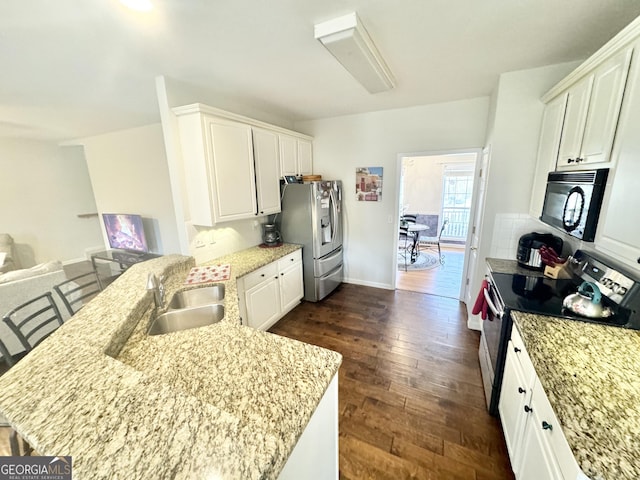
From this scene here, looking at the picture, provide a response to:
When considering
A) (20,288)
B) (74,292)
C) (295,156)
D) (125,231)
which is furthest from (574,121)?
(125,231)

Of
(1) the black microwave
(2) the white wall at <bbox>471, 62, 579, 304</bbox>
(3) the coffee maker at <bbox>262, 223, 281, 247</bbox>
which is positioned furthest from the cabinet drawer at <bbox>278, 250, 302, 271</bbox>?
(1) the black microwave

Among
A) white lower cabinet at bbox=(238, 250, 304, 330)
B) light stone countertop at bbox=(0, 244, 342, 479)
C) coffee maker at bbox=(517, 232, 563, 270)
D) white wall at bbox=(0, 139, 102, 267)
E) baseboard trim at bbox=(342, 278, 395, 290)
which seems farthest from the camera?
white wall at bbox=(0, 139, 102, 267)

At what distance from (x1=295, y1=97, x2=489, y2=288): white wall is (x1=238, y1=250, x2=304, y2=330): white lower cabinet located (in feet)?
3.77

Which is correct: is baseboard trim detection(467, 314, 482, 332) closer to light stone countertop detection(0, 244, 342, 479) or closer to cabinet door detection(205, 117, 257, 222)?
light stone countertop detection(0, 244, 342, 479)

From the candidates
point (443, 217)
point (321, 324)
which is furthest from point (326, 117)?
point (443, 217)

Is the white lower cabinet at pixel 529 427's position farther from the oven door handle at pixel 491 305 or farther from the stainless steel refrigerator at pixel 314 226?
the stainless steel refrigerator at pixel 314 226

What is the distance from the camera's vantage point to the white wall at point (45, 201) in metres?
4.68

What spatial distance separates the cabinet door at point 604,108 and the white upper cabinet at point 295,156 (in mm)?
2751

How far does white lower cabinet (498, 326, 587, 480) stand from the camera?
88 cm

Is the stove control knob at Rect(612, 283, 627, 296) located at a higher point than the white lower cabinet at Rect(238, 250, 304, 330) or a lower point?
higher

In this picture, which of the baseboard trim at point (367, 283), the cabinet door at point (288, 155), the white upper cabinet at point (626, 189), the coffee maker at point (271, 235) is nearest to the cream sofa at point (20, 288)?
the coffee maker at point (271, 235)

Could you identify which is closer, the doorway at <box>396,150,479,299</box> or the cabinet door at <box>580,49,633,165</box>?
the cabinet door at <box>580,49,633,165</box>

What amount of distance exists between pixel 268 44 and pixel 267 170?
138 centimetres

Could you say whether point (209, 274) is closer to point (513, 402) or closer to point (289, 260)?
point (289, 260)
